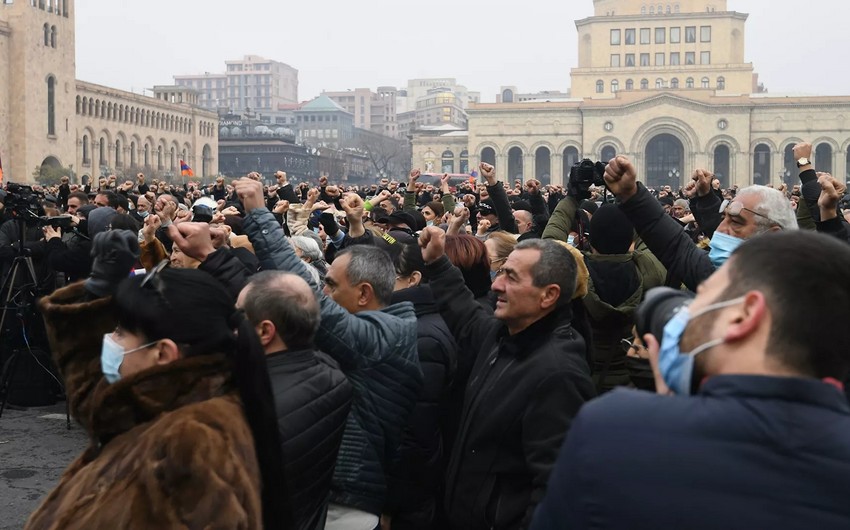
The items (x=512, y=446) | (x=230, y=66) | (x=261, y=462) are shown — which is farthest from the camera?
(x=230, y=66)

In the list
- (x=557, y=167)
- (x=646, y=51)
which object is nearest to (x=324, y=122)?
(x=646, y=51)

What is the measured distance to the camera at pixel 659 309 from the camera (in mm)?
1815

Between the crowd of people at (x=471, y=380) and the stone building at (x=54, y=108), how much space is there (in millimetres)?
52694

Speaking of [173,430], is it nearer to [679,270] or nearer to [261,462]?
[261,462]

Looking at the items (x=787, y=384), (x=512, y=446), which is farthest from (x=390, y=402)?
(x=787, y=384)

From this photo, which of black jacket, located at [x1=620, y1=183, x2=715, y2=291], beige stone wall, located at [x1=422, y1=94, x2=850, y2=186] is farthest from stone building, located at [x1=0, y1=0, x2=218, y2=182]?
black jacket, located at [x1=620, y1=183, x2=715, y2=291]

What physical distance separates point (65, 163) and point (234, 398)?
66.9m

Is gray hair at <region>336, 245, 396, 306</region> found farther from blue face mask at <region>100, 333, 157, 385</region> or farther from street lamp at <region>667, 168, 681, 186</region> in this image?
street lamp at <region>667, 168, 681, 186</region>

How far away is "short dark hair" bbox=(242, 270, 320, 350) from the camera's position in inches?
120

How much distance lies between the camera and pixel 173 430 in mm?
2127

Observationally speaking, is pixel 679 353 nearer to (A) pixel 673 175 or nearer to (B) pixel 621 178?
(B) pixel 621 178

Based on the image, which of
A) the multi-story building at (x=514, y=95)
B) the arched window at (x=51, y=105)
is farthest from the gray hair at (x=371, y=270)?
the multi-story building at (x=514, y=95)

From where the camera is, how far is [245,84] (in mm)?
189875

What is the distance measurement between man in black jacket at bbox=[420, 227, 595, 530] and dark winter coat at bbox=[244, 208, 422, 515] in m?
0.30
